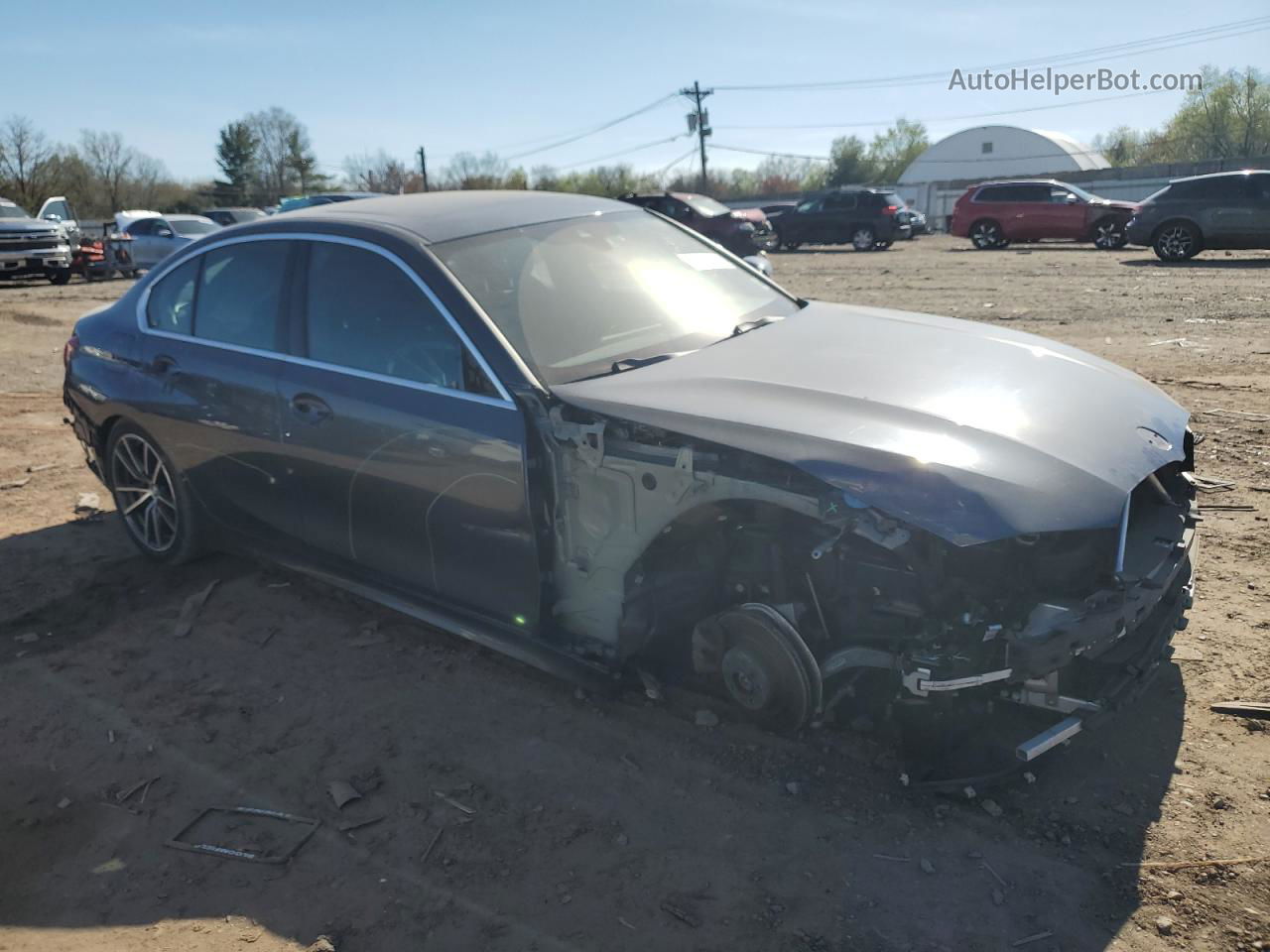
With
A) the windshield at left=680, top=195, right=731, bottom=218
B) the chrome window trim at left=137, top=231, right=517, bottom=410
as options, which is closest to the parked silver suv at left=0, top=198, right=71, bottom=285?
the windshield at left=680, top=195, right=731, bottom=218

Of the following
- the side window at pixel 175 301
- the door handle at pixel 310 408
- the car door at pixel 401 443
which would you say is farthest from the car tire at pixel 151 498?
the door handle at pixel 310 408

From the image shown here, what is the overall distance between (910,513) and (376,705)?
2.20m

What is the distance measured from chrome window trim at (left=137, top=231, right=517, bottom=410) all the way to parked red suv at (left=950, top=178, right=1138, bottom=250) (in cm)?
2240

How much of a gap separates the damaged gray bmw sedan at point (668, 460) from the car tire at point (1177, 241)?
16.6 m

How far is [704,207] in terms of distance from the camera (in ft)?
74.3

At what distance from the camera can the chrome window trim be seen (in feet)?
11.1

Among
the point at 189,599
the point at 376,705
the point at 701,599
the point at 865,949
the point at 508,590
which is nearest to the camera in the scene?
the point at 865,949

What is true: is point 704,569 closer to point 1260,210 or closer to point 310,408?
point 310,408

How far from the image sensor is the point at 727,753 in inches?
128

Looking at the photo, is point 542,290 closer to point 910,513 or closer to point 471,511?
point 471,511

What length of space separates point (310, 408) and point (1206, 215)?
60.7ft

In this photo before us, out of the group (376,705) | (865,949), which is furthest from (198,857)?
(865,949)

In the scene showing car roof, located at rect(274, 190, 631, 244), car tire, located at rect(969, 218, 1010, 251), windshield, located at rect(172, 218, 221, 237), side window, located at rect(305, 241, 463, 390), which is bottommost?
side window, located at rect(305, 241, 463, 390)

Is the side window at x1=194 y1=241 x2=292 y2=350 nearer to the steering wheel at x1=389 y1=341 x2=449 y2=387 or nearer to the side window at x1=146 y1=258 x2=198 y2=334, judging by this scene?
the side window at x1=146 y1=258 x2=198 y2=334
